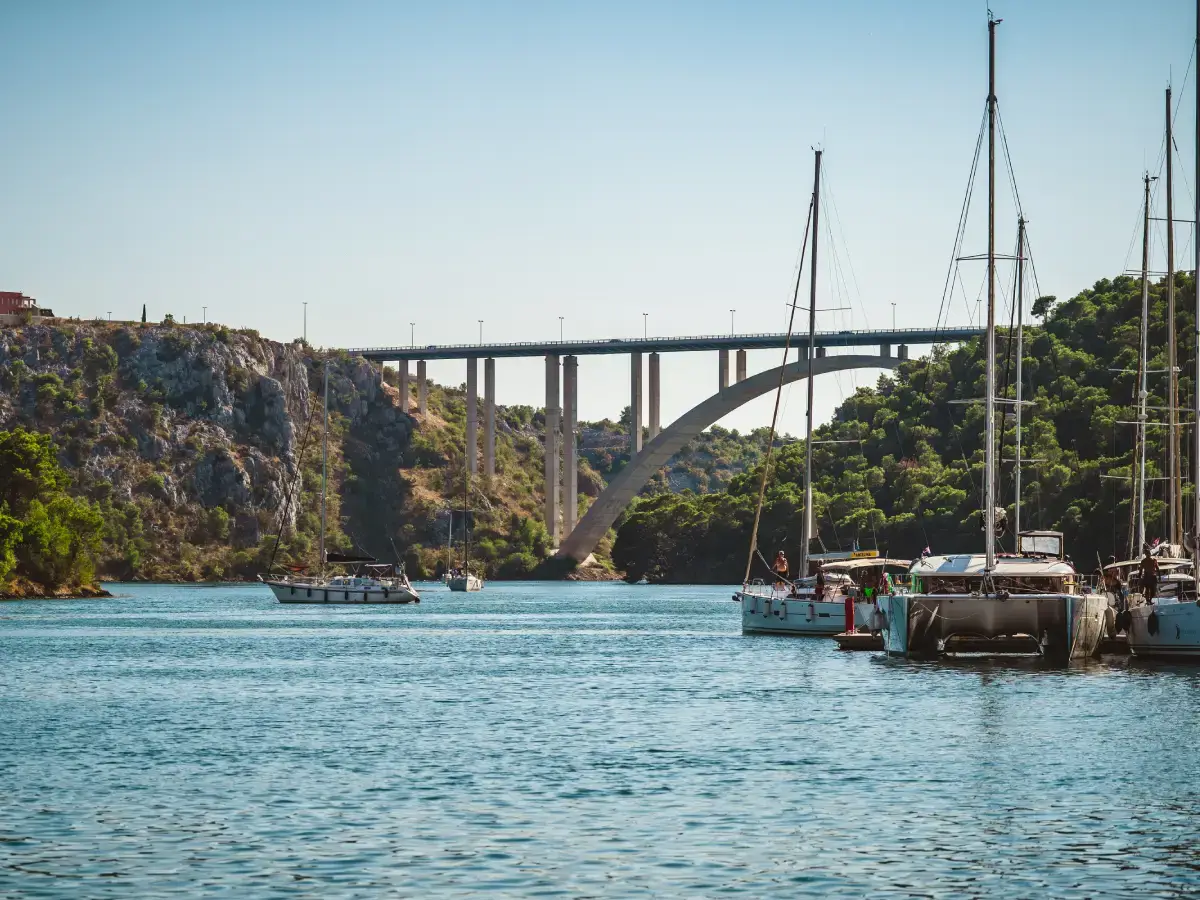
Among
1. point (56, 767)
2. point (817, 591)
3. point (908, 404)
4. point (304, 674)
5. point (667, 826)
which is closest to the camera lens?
point (667, 826)

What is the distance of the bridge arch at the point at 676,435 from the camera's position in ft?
457

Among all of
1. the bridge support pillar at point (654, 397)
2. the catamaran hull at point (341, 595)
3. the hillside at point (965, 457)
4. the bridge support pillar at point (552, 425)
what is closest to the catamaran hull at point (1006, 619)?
the hillside at point (965, 457)

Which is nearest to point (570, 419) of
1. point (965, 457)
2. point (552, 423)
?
point (552, 423)

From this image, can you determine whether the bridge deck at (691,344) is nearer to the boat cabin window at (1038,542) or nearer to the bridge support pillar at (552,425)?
the bridge support pillar at (552,425)

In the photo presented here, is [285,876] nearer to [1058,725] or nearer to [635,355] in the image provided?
[1058,725]

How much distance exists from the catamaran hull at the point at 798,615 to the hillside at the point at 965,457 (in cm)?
3216

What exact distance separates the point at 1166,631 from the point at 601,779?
2498cm

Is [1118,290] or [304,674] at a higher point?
[1118,290]

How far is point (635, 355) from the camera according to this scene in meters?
159

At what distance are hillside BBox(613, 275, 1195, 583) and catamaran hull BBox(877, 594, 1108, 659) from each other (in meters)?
44.4

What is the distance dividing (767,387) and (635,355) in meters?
14.1

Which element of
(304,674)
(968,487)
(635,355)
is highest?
(635,355)

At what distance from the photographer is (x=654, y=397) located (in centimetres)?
15900

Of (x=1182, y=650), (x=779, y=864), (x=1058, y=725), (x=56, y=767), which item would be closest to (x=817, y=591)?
(x=1182, y=650)
